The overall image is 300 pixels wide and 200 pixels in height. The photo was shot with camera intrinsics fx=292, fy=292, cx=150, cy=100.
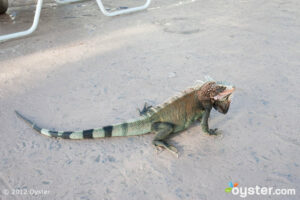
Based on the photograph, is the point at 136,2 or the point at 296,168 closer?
the point at 296,168

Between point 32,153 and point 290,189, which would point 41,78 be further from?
point 290,189

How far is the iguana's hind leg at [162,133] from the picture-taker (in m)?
2.21

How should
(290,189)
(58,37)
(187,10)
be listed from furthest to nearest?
(187,10) → (58,37) → (290,189)

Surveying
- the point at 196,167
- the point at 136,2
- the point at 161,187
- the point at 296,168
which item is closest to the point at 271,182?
the point at 296,168

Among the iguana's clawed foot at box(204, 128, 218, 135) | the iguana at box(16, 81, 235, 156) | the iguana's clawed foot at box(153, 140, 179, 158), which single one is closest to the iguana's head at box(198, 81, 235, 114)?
the iguana at box(16, 81, 235, 156)

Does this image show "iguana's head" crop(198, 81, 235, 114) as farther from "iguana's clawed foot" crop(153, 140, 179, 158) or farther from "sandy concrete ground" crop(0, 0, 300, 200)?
"iguana's clawed foot" crop(153, 140, 179, 158)

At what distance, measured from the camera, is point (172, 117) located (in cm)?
233

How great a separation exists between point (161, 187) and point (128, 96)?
1.23 metres

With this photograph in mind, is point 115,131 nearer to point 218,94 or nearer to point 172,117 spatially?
point 172,117

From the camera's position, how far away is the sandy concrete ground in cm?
197

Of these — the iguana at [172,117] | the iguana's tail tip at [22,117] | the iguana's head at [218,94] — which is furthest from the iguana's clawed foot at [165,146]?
A: the iguana's tail tip at [22,117]

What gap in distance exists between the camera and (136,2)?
21.2 feet

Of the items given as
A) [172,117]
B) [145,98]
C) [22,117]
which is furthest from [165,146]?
[22,117]

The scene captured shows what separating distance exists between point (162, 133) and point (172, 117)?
16 cm
